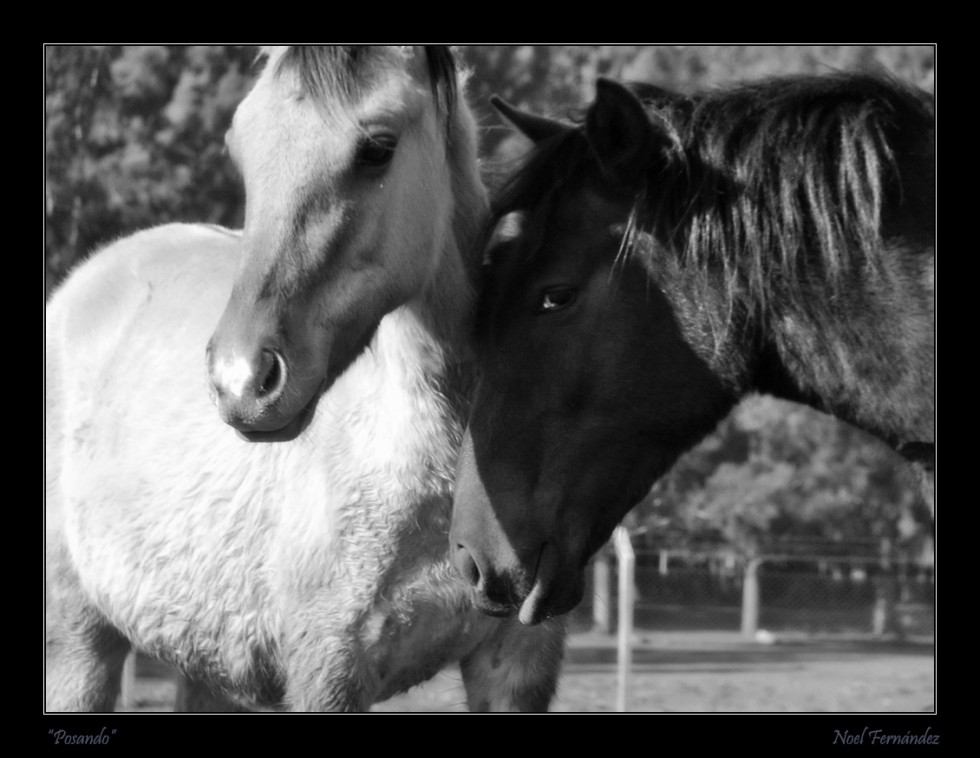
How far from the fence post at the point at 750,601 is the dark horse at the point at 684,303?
1341cm

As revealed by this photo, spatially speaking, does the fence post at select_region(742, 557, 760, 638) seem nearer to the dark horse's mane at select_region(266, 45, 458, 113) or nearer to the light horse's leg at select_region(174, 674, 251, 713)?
the light horse's leg at select_region(174, 674, 251, 713)

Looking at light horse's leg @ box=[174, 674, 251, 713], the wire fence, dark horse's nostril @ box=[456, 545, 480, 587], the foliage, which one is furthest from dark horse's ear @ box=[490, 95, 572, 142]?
the wire fence

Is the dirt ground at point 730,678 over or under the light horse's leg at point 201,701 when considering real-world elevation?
under

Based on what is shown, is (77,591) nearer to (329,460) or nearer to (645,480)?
(329,460)

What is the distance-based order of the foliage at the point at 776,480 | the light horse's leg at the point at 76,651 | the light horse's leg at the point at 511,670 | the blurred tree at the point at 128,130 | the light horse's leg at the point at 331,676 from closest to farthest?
the light horse's leg at the point at 331,676
the light horse's leg at the point at 511,670
the light horse's leg at the point at 76,651
the blurred tree at the point at 128,130
the foliage at the point at 776,480

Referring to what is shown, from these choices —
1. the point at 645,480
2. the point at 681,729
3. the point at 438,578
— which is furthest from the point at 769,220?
the point at 681,729

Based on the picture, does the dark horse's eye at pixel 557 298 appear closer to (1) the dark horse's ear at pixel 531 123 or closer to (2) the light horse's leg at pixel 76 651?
(1) the dark horse's ear at pixel 531 123

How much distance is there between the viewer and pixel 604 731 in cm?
340

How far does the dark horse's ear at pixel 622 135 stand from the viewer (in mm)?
2592

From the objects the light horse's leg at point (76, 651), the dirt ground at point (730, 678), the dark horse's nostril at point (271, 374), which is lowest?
the dirt ground at point (730, 678)

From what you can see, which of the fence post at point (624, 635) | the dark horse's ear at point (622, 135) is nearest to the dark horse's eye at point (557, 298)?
the dark horse's ear at point (622, 135)

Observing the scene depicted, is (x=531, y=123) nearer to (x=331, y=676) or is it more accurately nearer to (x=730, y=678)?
(x=331, y=676)

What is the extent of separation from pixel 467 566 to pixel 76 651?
2410 mm

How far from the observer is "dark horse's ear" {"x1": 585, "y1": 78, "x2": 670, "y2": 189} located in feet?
8.50
